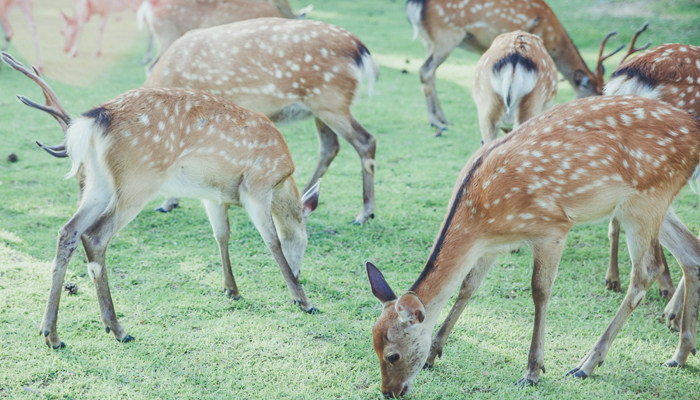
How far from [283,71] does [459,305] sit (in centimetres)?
232

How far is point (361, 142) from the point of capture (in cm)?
455

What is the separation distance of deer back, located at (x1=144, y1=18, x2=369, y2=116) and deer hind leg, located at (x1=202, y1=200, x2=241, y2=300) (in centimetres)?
115

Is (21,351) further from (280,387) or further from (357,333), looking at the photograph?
(357,333)

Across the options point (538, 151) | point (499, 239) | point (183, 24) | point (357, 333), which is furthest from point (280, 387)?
point (183, 24)

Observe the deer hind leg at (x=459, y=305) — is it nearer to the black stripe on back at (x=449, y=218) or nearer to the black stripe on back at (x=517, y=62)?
the black stripe on back at (x=449, y=218)

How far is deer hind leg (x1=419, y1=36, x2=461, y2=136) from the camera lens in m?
6.39

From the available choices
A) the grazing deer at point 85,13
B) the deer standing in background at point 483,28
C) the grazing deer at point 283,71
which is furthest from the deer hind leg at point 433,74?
the grazing deer at point 85,13

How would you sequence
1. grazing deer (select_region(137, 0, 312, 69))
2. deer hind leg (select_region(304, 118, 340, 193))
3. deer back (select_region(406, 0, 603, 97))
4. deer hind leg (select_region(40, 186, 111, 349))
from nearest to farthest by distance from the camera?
deer hind leg (select_region(40, 186, 111, 349)), deer hind leg (select_region(304, 118, 340, 193)), deer back (select_region(406, 0, 603, 97)), grazing deer (select_region(137, 0, 312, 69))

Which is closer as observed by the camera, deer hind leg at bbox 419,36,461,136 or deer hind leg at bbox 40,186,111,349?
deer hind leg at bbox 40,186,111,349

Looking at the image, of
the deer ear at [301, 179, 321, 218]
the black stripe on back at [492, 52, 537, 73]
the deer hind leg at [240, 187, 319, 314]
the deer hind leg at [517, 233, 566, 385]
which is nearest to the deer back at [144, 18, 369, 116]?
the deer ear at [301, 179, 321, 218]

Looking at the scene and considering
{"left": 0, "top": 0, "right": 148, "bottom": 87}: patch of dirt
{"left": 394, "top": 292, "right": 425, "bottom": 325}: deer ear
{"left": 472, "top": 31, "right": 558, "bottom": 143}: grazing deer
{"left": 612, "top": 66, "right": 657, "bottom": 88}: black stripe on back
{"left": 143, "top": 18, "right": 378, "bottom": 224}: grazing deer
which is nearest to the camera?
{"left": 394, "top": 292, "right": 425, "bottom": 325}: deer ear

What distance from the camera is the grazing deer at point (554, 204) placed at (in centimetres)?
258

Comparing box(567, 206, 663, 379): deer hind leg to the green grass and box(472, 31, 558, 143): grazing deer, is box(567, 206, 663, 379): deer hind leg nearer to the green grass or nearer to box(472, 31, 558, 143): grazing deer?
the green grass

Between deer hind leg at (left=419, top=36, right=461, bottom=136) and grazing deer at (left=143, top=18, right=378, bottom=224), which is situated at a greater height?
grazing deer at (left=143, top=18, right=378, bottom=224)
